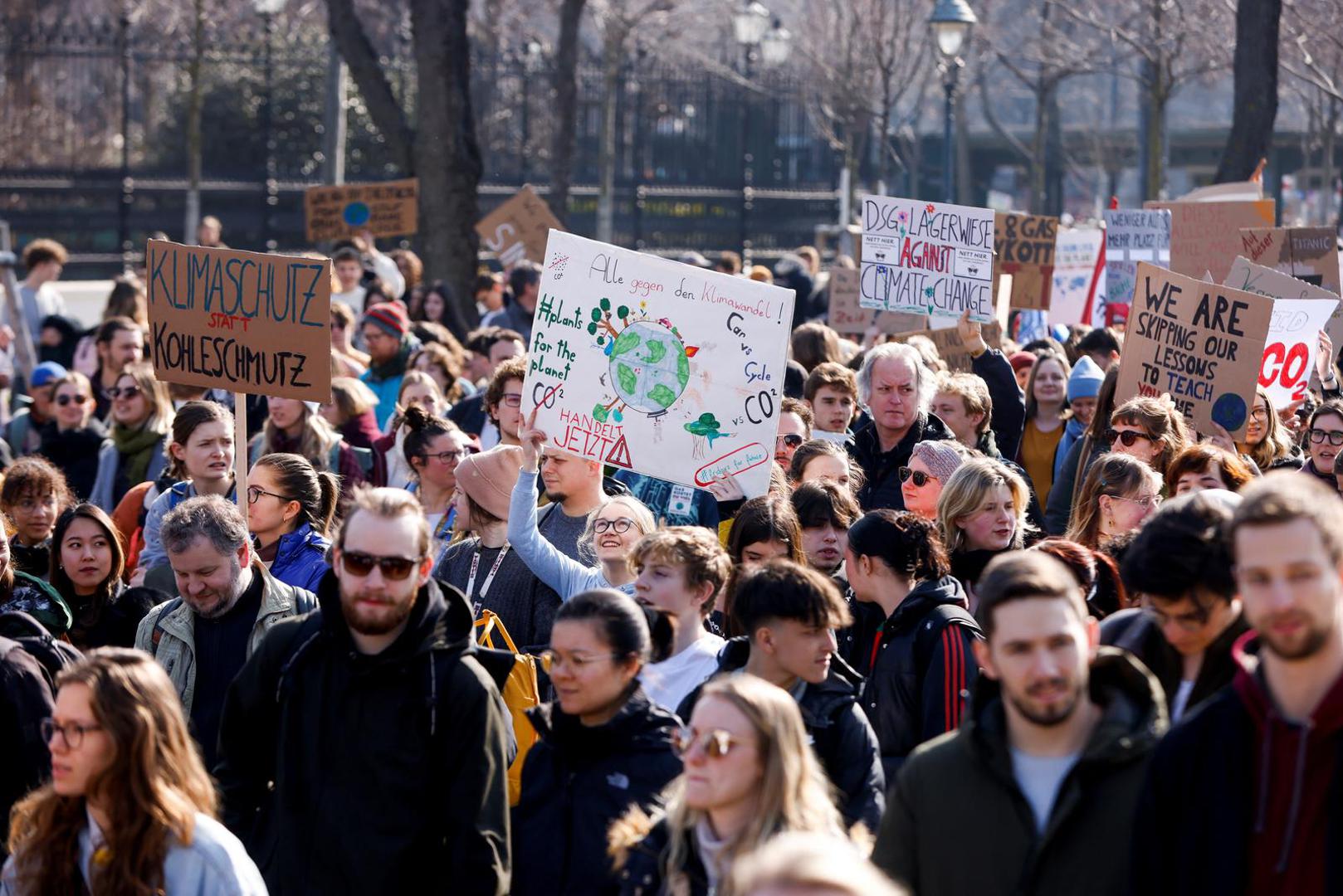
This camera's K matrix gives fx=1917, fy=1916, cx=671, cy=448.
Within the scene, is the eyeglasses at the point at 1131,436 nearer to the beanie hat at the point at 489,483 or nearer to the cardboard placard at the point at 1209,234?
the beanie hat at the point at 489,483

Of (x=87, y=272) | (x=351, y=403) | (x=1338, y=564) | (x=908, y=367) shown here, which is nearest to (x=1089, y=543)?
(x=908, y=367)

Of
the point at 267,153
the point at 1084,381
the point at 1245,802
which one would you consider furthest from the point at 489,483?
the point at 267,153

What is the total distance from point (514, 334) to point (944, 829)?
7777 millimetres

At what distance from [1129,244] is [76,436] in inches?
290

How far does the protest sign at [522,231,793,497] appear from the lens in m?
7.20

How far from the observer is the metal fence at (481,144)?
87.2ft

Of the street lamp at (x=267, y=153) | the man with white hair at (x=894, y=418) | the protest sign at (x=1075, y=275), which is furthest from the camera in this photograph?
the street lamp at (x=267, y=153)

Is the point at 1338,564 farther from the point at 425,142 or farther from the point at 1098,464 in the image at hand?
the point at 425,142

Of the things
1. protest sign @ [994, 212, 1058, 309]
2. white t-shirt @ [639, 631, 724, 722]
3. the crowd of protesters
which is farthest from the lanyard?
protest sign @ [994, 212, 1058, 309]

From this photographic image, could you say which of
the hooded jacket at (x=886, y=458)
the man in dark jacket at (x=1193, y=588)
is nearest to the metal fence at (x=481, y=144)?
the hooded jacket at (x=886, y=458)

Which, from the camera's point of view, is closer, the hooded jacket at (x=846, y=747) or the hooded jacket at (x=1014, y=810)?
the hooded jacket at (x=1014, y=810)

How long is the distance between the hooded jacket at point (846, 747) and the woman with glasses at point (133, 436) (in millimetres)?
5209

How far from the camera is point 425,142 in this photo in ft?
58.9

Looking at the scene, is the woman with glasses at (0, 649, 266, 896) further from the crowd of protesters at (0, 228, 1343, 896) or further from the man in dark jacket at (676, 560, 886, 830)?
the man in dark jacket at (676, 560, 886, 830)
